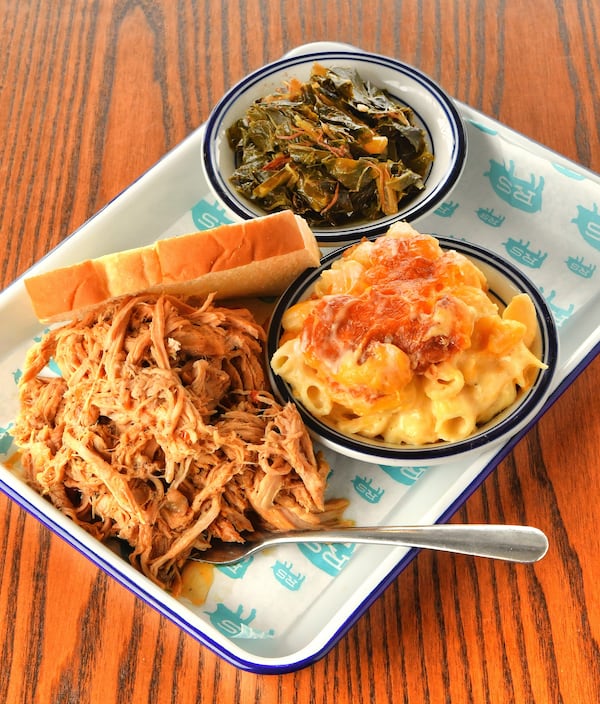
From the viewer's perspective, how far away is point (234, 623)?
2578mm

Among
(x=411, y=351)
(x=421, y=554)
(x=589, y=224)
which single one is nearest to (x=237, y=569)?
(x=421, y=554)

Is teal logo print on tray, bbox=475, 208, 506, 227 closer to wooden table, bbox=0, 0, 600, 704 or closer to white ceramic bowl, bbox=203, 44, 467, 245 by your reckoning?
white ceramic bowl, bbox=203, 44, 467, 245

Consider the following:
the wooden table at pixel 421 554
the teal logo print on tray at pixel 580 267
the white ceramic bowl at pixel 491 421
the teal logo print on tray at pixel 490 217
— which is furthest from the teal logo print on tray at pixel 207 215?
the teal logo print on tray at pixel 580 267

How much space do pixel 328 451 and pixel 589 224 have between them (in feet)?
4.64

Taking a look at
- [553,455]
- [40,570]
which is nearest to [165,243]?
[40,570]

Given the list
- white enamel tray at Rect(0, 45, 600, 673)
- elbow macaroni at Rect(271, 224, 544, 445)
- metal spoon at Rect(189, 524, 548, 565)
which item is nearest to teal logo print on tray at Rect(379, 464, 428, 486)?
white enamel tray at Rect(0, 45, 600, 673)

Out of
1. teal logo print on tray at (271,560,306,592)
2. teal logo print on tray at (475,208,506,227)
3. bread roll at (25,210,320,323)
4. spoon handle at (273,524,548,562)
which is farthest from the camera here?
teal logo print on tray at (475,208,506,227)

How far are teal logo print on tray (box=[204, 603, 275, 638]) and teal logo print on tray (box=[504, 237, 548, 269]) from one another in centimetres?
177

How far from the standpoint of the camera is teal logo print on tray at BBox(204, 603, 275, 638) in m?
2.55

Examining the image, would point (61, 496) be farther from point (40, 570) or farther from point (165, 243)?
point (165, 243)

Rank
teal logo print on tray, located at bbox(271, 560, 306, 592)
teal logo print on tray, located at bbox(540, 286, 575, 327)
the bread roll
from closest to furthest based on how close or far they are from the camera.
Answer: teal logo print on tray, located at bbox(271, 560, 306, 592) < the bread roll < teal logo print on tray, located at bbox(540, 286, 575, 327)

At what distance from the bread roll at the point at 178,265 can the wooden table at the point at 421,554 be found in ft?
2.81

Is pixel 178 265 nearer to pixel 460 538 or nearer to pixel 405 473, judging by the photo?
pixel 405 473

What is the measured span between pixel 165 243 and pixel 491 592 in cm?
166
